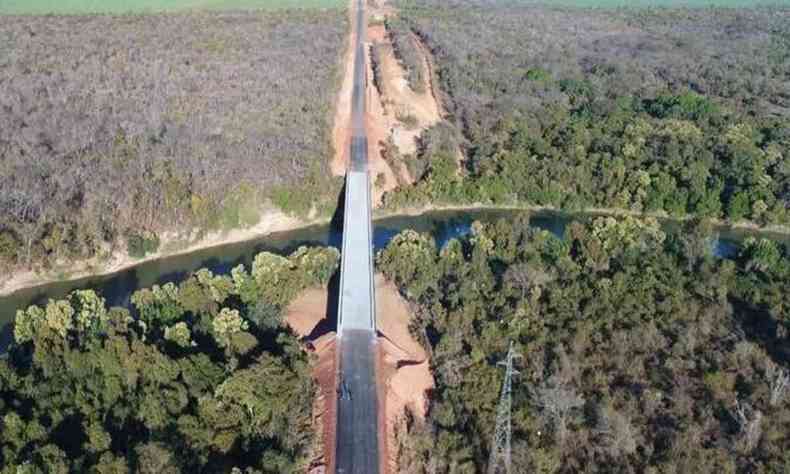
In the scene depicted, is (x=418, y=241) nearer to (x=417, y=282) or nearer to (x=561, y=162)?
(x=417, y=282)

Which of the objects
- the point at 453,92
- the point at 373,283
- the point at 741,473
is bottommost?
the point at 741,473

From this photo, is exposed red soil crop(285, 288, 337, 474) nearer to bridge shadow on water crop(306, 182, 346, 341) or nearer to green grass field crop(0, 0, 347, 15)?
bridge shadow on water crop(306, 182, 346, 341)

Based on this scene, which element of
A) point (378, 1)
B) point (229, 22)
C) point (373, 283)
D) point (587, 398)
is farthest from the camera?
point (378, 1)

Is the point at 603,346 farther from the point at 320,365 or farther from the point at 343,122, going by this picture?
the point at 343,122

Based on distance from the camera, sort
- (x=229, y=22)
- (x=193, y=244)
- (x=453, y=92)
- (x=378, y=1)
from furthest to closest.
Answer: (x=378, y=1) < (x=229, y=22) < (x=453, y=92) < (x=193, y=244)

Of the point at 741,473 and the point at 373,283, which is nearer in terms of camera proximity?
the point at 741,473

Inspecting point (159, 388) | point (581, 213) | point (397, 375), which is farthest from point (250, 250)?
point (581, 213)

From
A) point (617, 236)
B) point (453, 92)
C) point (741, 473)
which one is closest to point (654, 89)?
point (453, 92)

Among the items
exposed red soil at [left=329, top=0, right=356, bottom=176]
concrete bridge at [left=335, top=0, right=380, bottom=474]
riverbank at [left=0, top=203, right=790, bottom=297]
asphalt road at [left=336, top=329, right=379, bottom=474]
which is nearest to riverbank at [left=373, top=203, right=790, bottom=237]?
riverbank at [left=0, top=203, right=790, bottom=297]
